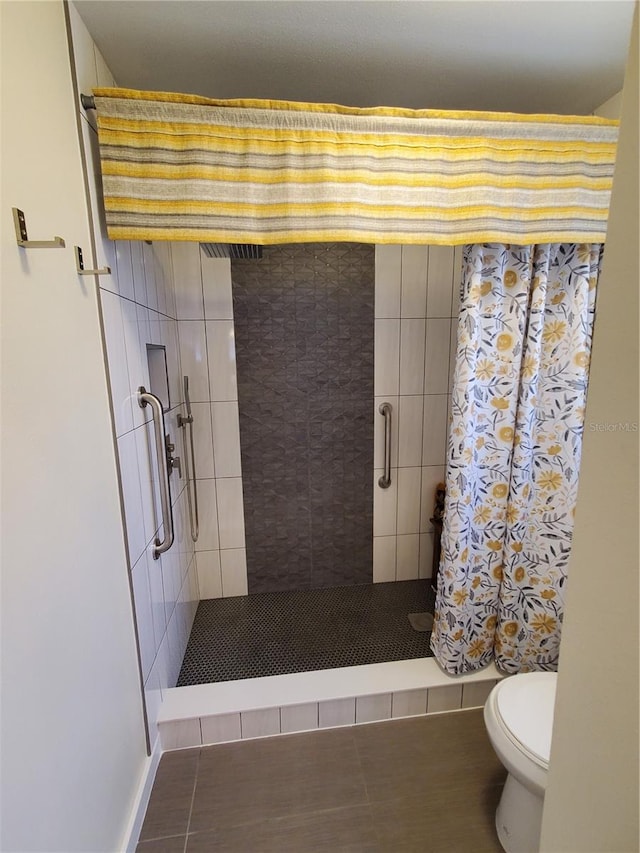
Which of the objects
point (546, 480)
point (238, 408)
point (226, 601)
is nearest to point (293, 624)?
point (226, 601)

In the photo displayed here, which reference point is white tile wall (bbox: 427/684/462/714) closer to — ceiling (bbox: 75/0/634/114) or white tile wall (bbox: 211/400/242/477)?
white tile wall (bbox: 211/400/242/477)

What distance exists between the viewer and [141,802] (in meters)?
1.32

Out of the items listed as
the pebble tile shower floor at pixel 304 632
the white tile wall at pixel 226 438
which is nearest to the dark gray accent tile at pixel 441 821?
the pebble tile shower floor at pixel 304 632

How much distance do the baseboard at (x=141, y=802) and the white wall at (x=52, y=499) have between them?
56mm

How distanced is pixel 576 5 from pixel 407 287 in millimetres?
1268

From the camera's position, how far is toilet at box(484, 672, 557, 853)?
1.11 m

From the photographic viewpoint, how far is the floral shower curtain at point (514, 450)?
1528mm

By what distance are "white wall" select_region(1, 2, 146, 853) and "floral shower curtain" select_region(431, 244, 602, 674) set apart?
4.40 ft

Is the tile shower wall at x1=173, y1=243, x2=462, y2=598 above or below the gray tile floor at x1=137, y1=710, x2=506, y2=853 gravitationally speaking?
above

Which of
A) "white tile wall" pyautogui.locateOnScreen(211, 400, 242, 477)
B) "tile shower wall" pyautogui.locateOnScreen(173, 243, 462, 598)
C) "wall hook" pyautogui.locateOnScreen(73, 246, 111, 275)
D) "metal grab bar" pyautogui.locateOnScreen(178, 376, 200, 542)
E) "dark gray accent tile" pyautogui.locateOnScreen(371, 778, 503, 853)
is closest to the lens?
"wall hook" pyautogui.locateOnScreen(73, 246, 111, 275)

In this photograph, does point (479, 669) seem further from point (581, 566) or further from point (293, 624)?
point (581, 566)

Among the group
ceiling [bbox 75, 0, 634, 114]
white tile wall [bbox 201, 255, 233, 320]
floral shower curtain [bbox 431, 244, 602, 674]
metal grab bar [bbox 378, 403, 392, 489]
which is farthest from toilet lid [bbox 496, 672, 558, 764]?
white tile wall [bbox 201, 255, 233, 320]

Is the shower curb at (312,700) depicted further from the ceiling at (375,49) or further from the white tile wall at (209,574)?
the ceiling at (375,49)

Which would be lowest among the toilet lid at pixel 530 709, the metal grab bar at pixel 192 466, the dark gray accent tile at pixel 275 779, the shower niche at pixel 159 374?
the dark gray accent tile at pixel 275 779
